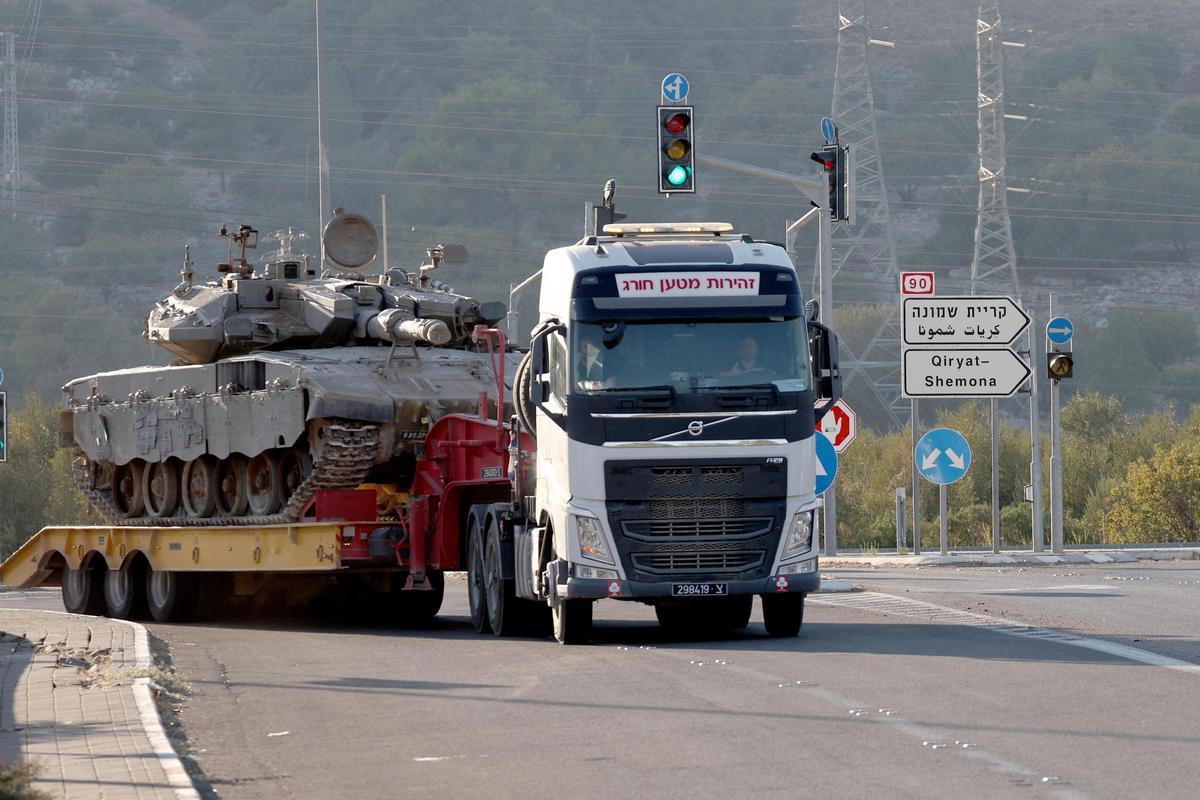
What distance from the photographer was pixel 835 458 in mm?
23922

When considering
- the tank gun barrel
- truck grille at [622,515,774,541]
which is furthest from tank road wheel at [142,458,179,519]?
truck grille at [622,515,774,541]

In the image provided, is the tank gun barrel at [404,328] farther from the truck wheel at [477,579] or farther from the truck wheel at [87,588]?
the truck wheel at [87,588]

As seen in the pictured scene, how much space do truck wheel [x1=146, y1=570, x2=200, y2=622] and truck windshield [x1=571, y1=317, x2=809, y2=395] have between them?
9.40 meters

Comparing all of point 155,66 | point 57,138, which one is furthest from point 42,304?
point 155,66

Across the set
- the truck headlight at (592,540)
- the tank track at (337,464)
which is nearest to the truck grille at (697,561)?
the truck headlight at (592,540)

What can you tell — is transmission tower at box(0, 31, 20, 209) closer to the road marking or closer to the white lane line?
the white lane line

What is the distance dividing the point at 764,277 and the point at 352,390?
6444 mm

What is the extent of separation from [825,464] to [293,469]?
6014 millimetres

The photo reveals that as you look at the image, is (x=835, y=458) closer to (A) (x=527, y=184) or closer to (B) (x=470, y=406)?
(B) (x=470, y=406)

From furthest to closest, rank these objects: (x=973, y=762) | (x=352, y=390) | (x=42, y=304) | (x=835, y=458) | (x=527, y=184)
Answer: (x=527, y=184) → (x=42, y=304) → (x=835, y=458) → (x=352, y=390) → (x=973, y=762)

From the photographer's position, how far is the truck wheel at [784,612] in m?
16.8

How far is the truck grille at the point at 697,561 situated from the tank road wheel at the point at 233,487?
859cm

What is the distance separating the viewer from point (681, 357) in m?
16.1

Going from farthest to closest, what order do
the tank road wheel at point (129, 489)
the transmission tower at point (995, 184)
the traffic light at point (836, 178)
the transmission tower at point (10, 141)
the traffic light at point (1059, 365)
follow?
the transmission tower at point (10, 141), the transmission tower at point (995, 184), the traffic light at point (1059, 365), the tank road wheel at point (129, 489), the traffic light at point (836, 178)
